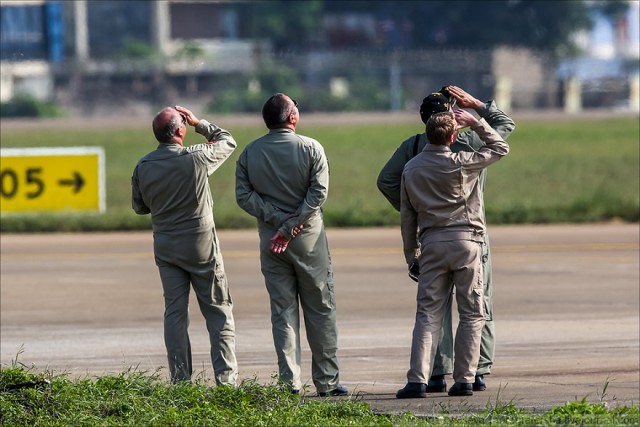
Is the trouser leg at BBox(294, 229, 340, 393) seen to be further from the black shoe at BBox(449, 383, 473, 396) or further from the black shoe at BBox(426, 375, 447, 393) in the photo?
the black shoe at BBox(449, 383, 473, 396)

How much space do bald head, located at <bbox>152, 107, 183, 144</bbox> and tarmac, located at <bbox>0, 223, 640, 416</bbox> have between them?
1.55m

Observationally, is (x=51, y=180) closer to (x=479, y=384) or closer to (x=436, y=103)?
(x=479, y=384)

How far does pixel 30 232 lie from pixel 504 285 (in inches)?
363

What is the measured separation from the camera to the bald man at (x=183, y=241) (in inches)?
330

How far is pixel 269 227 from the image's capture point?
836 cm

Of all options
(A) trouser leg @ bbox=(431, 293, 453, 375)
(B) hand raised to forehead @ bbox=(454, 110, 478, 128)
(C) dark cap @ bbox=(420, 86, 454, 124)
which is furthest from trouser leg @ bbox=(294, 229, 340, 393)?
(B) hand raised to forehead @ bbox=(454, 110, 478, 128)

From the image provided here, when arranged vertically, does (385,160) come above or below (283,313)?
below

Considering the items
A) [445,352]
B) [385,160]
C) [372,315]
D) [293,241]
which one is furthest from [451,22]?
[293,241]

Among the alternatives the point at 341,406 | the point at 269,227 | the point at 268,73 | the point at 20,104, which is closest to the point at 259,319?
the point at 269,227

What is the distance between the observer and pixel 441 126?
7957 millimetres

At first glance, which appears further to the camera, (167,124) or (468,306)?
(167,124)

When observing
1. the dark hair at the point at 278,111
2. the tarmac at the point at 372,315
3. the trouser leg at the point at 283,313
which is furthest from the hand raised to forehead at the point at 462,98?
the tarmac at the point at 372,315

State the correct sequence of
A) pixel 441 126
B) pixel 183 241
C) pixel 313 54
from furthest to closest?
pixel 313 54
pixel 183 241
pixel 441 126

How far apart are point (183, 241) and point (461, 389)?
204cm
